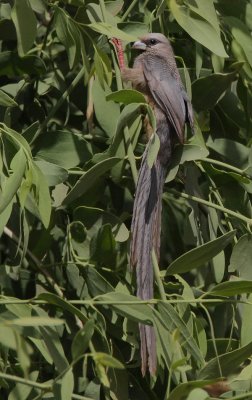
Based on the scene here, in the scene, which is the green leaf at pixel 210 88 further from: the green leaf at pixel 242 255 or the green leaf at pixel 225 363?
the green leaf at pixel 225 363

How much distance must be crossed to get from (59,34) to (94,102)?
0.71ft

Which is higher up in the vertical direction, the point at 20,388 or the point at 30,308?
the point at 30,308

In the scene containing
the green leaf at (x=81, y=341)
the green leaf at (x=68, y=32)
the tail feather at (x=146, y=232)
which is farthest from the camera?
the green leaf at (x=68, y=32)

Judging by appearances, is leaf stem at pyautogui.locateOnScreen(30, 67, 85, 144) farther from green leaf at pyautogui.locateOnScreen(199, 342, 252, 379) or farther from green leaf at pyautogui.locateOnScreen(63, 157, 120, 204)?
green leaf at pyautogui.locateOnScreen(199, 342, 252, 379)

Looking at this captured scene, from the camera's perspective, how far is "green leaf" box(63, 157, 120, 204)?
2.01 m

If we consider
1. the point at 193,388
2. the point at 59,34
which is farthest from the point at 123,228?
the point at 193,388

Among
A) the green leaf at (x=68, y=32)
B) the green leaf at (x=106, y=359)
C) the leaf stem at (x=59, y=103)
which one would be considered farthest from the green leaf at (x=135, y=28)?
the green leaf at (x=106, y=359)

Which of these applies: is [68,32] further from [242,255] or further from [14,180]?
[242,255]

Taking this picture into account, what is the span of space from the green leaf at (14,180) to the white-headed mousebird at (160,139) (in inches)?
14.3

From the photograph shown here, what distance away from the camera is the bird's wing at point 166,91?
245 cm

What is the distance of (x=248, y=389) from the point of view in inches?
72.6

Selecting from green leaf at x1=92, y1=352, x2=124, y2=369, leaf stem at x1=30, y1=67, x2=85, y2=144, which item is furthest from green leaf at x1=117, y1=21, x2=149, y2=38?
green leaf at x1=92, y1=352, x2=124, y2=369

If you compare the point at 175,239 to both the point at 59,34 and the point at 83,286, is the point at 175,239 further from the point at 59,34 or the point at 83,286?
the point at 59,34

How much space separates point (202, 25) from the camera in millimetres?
2025
